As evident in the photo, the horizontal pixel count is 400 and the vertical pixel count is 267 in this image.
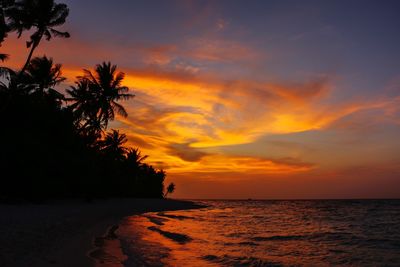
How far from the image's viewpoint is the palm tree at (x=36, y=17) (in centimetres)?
2700

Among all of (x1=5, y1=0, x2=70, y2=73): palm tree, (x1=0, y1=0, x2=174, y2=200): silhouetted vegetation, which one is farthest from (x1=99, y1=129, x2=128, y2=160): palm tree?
(x1=5, y1=0, x2=70, y2=73): palm tree

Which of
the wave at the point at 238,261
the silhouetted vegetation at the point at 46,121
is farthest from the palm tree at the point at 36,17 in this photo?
the wave at the point at 238,261

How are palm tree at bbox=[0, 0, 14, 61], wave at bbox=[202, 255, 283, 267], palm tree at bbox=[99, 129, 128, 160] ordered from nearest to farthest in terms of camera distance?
wave at bbox=[202, 255, 283, 267] → palm tree at bbox=[0, 0, 14, 61] → palm tree at bbox=[99, 129, 128, 160]

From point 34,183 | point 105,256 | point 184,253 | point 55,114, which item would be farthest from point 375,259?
point 55,114

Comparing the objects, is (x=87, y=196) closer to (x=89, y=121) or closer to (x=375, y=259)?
(x=89, y=121)

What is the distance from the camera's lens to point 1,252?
804cm

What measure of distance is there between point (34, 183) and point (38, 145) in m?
2.92

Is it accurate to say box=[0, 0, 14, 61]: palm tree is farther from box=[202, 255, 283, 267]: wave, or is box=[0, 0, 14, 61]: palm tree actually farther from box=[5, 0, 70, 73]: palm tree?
box=[202, 255, 283, 267]: wave

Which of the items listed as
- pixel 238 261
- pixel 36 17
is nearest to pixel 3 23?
pixel 36 17

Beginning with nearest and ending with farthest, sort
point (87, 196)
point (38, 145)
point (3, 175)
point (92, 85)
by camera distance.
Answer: point (3, 175) < point (38, 145) < point (87, 196) < point (92, 85)

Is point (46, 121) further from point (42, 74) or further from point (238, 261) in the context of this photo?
point (238, 261)

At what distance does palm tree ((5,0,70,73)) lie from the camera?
1063 inches

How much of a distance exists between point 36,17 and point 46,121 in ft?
29.9

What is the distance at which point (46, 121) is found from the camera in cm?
3100
